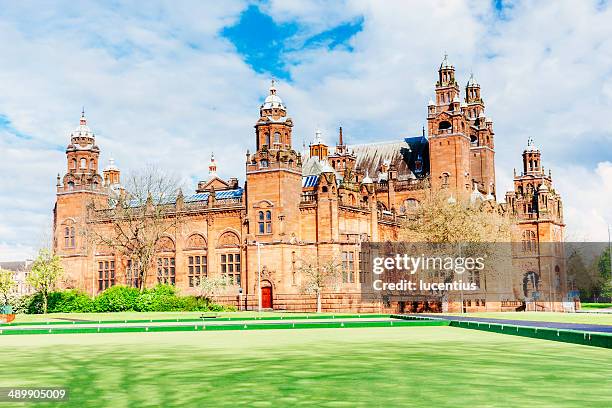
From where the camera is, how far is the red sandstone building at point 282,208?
208ft

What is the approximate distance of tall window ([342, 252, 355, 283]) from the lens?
65.2 m

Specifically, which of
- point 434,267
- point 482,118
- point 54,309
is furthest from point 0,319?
point 482,118

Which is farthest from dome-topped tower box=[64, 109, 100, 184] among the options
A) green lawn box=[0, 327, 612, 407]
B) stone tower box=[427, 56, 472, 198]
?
green lawn box=[0, 327, 612, 407]

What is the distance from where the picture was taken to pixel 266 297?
63.2m

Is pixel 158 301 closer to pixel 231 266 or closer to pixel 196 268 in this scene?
pixel 231 266

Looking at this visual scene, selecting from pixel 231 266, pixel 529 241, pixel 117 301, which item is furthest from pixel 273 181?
pixel 529 241

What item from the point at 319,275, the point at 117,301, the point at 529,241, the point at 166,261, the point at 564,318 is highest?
the point at 529,241

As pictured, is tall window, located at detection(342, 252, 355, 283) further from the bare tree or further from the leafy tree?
the leafy tree

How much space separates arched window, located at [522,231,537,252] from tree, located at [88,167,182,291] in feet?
164

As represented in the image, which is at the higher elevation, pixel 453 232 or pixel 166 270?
pixel 453 232

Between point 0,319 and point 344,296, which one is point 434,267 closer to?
point 344,296

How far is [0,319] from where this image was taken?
44844 mm

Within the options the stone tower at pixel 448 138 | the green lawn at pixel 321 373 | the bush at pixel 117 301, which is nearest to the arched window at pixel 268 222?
the bush at pixel 117 301

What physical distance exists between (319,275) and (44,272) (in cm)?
2326
